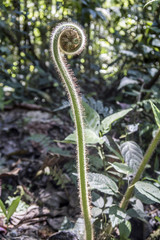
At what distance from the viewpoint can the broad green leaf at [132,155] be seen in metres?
1.34

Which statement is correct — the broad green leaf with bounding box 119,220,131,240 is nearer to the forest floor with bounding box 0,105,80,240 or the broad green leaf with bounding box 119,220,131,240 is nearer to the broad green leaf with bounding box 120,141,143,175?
the broad green leaf with bounding box 120,141,143,175

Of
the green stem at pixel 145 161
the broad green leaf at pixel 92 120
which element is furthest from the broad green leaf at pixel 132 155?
the broad green leaf at pixel 92 120

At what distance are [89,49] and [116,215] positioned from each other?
99.8 inches

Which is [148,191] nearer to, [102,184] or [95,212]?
[102,184]

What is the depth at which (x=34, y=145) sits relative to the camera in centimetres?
261

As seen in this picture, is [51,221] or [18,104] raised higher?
[18,104]

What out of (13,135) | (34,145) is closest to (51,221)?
(34,145)

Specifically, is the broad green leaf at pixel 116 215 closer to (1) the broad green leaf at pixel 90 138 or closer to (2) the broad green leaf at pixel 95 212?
(2) the broad green leaf at pixel 95 212

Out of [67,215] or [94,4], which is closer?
[67,215]

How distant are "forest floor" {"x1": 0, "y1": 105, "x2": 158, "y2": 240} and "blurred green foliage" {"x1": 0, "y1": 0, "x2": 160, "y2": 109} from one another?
294mm

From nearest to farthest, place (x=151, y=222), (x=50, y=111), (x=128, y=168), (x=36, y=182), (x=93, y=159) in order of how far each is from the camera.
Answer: (x=128, y=168), (x=151, y=222), (x=93, y=159), (x=36, y=182), (x=50, y=111)

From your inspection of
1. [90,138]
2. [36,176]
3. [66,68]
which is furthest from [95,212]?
[36,176]

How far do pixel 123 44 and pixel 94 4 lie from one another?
0.59 m

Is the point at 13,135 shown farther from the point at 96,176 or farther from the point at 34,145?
the point at 96,176
